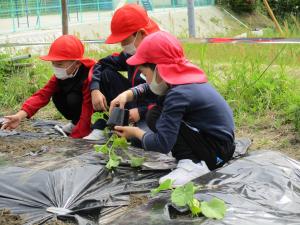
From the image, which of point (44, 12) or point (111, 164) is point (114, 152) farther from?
point (44, 12)

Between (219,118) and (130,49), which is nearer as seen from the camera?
(219,118)

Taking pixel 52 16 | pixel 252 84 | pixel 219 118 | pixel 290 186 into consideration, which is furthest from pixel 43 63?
pixel 52 16

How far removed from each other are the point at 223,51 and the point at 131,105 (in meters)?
3.24

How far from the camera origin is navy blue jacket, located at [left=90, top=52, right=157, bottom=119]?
299cm

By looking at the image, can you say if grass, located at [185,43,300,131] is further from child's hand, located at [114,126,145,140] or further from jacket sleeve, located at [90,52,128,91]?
child's hand, located at [114,126,145,140]

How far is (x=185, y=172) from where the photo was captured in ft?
7.65

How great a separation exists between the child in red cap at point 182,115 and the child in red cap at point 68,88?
0.84 meters

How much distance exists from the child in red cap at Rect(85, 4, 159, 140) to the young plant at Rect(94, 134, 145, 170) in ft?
0.97

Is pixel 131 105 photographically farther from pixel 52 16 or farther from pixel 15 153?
pixel 52 16

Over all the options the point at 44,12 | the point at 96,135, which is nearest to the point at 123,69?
the point at 96,135

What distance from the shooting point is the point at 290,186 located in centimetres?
211

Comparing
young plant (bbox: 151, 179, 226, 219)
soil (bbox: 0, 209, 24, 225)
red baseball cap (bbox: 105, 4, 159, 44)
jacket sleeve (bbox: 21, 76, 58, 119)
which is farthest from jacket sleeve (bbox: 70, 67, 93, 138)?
young plant (bbox: 151, 179, 226, 219)

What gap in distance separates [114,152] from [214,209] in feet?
3.24

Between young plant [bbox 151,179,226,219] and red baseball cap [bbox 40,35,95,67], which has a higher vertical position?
red baseball cap [bbox 40,35,95,67]
